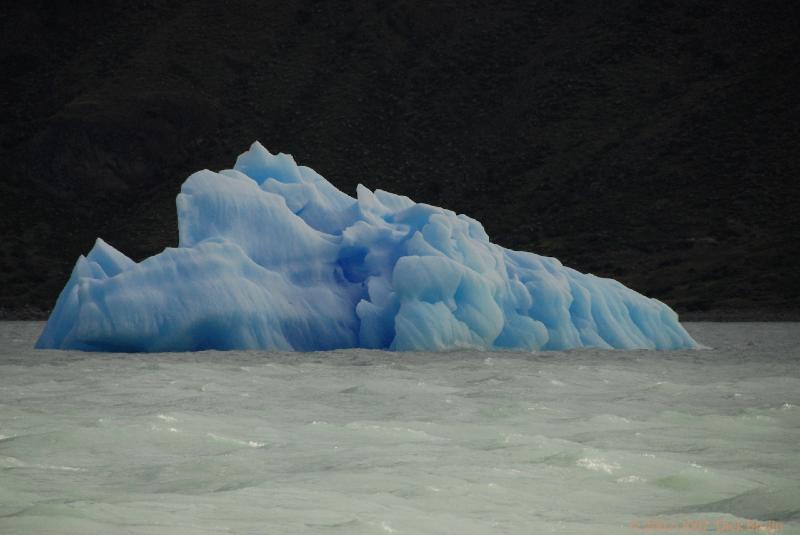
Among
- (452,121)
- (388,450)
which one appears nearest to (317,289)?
(388,450)

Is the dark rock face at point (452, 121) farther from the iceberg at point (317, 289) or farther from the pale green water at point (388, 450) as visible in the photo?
the pale green water at point (388, 450)

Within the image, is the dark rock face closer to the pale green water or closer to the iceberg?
the iceberg

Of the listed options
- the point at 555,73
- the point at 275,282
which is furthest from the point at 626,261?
the point at 275,282

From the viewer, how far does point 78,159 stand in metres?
54.0

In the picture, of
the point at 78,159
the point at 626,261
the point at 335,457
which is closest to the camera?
the point at 335,457

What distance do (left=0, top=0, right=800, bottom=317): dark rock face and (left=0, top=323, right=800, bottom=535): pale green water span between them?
97.3 feet

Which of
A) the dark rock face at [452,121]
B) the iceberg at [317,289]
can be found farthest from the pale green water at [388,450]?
the dark rock face at [452,121]

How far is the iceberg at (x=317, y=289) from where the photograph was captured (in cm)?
1622

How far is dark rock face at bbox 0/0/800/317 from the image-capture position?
45938 millimetres

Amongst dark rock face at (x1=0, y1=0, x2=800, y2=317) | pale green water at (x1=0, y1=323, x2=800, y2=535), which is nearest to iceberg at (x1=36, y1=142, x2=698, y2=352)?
pale green water at (x1=0, y1=323, x2=800, y2=535)

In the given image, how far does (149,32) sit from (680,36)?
25.8 metres

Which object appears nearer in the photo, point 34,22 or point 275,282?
point 275,282

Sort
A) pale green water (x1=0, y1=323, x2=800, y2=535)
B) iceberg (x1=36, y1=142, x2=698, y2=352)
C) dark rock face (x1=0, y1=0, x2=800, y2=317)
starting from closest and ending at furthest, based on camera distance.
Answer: pale green water (x1=0, y1=323, x2=800, y2=535), iceberg (x1=36, y1=142, x2=698, y2=352), dark rock face (x1=0, y1=0, x2=800, y2=317)

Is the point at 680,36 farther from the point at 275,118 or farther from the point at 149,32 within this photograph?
the point at 149,32
